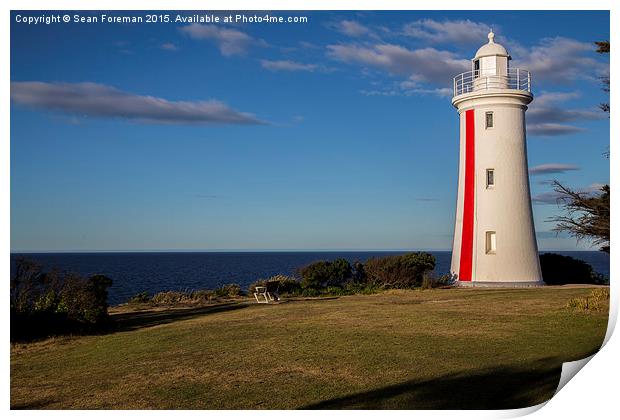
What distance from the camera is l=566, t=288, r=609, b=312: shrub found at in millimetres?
10672

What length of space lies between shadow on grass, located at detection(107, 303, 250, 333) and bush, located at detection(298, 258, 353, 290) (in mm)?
4162

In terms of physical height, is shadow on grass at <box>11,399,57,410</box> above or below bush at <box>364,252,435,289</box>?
below

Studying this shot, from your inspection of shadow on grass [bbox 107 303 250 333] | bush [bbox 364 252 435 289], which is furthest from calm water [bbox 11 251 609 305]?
bush [bbox 364 252 435 289]

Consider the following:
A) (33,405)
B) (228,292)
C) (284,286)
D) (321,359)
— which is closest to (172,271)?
(228,292)

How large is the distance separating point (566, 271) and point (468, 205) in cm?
524

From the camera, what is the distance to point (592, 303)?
35.7 ft

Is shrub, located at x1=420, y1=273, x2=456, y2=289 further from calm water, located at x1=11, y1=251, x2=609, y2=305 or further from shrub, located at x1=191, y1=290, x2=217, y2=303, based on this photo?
shrub, located at x1=191, y1=290, x2=217, y2=303

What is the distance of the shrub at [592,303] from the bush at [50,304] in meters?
9.29

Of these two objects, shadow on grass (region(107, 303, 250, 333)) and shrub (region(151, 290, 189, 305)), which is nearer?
shadow on grass (region(107, 303, 250, 333))
